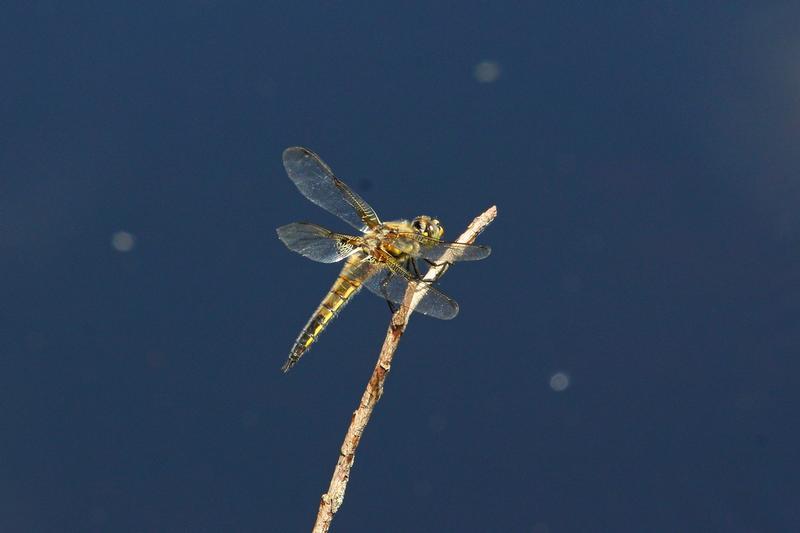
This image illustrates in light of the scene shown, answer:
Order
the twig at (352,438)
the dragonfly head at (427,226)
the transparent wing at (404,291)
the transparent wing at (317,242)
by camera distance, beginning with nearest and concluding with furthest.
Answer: the twig at (352,438) → the transparent wing at (404,291) → the transparent wing at (317,242) → the dragonfly head at (427,226)

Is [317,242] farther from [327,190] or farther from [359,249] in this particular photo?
[327,190]

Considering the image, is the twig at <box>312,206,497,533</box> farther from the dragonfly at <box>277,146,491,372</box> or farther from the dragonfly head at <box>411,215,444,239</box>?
the dragonfly head at <box>411,215,444,239</box>

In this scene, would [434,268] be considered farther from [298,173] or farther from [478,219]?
[298,173]

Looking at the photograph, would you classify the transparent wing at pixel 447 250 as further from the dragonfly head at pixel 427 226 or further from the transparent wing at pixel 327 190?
the transparent wing at pixel 327 190

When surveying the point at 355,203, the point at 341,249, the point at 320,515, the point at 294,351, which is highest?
the point at 355,203

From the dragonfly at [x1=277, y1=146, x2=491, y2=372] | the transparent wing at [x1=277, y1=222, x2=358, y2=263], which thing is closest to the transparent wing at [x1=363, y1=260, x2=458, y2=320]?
the dragonfly at [x1=277, y1=146, x2=491, y2=372]

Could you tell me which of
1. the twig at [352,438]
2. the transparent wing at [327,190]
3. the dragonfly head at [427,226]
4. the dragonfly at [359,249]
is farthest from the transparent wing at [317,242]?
the twig at [352,438]

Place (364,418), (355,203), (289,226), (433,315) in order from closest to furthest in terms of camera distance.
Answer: (364,418)
(433,315)
(289,226)
(355,203)

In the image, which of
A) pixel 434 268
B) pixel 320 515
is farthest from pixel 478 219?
pixel 320 515
